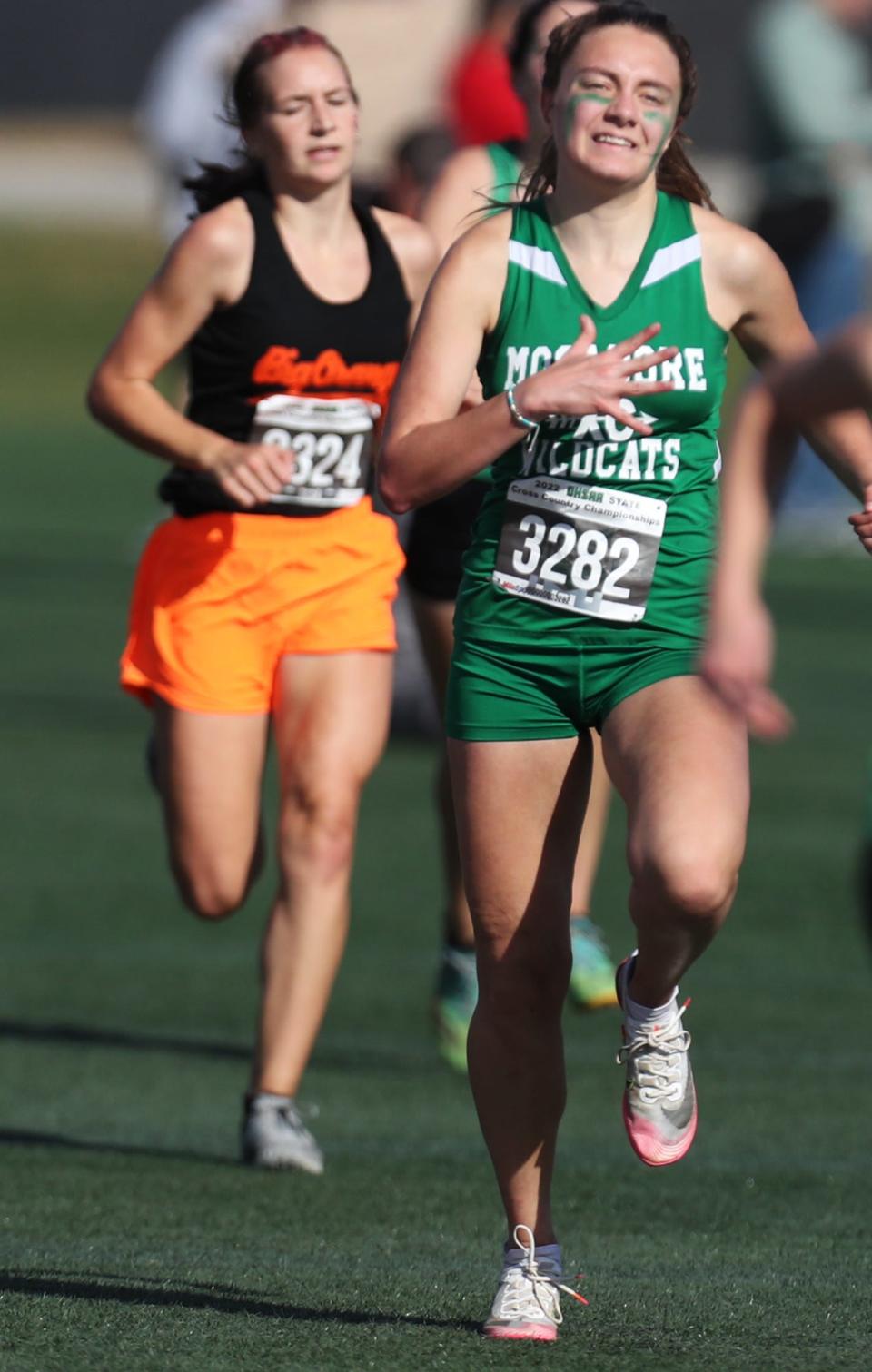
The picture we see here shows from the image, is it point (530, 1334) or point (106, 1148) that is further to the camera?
point (106, 1148)

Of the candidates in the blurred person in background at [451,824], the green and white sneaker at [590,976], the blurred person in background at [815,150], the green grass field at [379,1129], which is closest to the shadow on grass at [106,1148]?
the green grass field at [379,1129]

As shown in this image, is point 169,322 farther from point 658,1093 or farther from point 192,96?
point 192,96

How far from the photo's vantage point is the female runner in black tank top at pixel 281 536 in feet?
20.1

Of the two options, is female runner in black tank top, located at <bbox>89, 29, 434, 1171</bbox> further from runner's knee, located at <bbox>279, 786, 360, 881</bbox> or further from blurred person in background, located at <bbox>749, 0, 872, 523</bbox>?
blurred person in background, located at <bbox>749, 0, 872, 523</bbox>

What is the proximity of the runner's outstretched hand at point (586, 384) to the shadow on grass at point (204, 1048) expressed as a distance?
3420 mm

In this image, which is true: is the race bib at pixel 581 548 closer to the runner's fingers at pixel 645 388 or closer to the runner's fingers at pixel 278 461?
the runner's fingers at pixel 645 388

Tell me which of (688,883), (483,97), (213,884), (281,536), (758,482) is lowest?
(213,884)

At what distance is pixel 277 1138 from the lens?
6.09 meters

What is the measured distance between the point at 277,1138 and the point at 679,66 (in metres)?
2.63

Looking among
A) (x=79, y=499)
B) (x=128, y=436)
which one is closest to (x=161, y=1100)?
(x=128, y=436)

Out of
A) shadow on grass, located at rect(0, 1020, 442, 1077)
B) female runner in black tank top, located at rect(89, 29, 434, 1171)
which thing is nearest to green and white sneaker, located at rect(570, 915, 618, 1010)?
shadow on grass, located at rect(0, 1020, 442, 1077)

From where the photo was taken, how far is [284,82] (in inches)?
242

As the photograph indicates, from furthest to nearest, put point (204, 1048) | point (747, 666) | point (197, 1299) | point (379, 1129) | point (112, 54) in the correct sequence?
point (112, 54) → point (204, 1048) → point (379, 1129) → point (197, 1299) → point (747, 666)

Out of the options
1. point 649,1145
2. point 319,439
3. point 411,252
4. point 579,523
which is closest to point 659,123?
point 579,523
